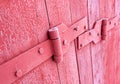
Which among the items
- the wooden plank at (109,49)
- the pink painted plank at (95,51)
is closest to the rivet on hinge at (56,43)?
the pink painted plank at (95,51)

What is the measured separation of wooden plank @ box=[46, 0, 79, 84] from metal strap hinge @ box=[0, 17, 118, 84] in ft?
0.09

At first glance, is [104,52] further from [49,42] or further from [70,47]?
[49,42]

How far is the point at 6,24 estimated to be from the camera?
434 millimetres

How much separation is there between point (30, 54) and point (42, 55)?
0.17ft

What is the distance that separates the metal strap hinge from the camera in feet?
1.49

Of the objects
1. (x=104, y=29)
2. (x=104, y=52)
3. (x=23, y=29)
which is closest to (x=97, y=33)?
(x=104, y=29)

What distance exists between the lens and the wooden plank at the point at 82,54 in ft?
2.12

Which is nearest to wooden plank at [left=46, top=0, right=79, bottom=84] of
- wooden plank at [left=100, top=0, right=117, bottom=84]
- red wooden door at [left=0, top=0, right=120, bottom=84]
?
red wooden door at [left=0, top=0, right=120, bottom=84]

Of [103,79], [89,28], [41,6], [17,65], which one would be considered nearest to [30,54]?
[17,65]

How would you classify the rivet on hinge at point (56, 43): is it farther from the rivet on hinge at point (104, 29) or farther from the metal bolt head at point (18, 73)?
the rivet on hinge at point (104, 29)

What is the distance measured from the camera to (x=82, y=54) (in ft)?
2.47

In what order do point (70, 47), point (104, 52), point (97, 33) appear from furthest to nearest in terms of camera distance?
1. point (104, 52)
2. point (97, 33)
3. point (70, 47)

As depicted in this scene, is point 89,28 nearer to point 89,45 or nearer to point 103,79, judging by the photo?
point 89,45

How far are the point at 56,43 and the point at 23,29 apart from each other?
0.42 ft
